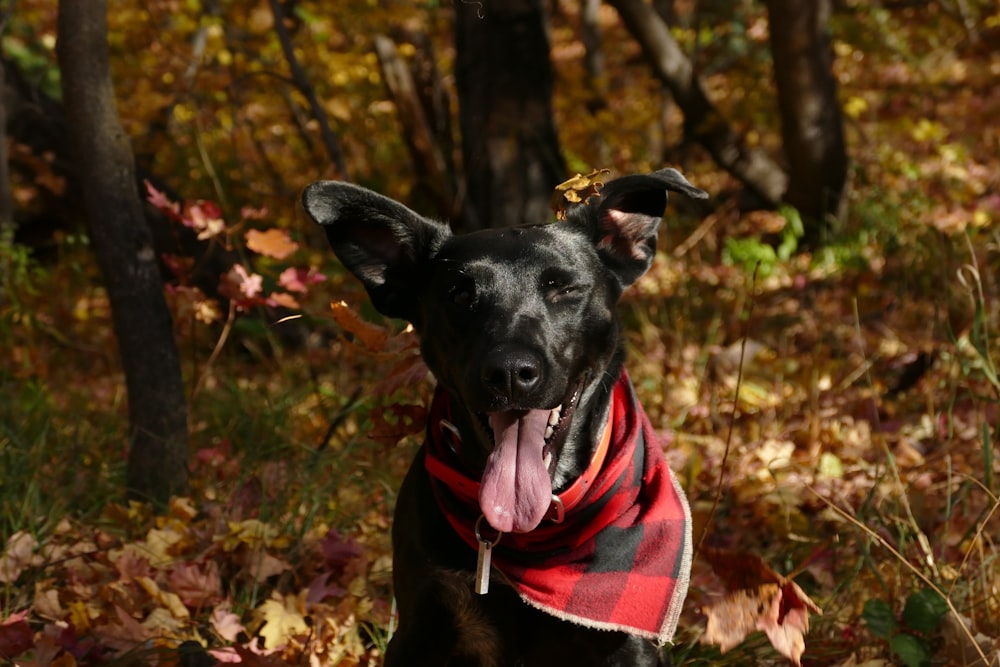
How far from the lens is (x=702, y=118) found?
816cm

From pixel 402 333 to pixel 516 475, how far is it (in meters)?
0.95

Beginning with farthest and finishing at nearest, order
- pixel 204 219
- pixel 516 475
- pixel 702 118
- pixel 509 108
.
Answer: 1. pixel 702 118
2. pixel 509 108
3. pixel 204 219
4. pixel 516 475

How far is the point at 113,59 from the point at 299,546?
6619mm

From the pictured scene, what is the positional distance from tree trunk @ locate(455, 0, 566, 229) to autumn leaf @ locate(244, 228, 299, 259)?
219 cm

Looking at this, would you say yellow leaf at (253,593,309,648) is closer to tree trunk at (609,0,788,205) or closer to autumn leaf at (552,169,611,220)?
autumn leaf at (552,169,611,220)

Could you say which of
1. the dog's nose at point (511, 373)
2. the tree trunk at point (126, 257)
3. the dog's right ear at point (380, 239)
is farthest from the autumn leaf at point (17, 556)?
the dog's nose at point (511, 373)

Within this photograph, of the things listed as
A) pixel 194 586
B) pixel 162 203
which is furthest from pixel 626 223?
pixel 162 203

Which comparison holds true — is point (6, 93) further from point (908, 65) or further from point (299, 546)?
point (908, 65)

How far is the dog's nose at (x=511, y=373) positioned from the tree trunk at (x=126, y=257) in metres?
2.04

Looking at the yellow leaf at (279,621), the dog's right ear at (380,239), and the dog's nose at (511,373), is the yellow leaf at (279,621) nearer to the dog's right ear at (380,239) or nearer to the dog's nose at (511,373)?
the dog's right ear at (380,239)

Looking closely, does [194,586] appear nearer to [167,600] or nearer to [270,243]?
[167,600]

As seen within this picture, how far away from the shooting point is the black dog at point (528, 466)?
2584 mm

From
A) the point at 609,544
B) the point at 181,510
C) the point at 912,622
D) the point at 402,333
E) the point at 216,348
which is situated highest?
the point at 402,333

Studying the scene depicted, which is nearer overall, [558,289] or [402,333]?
[558,289]
